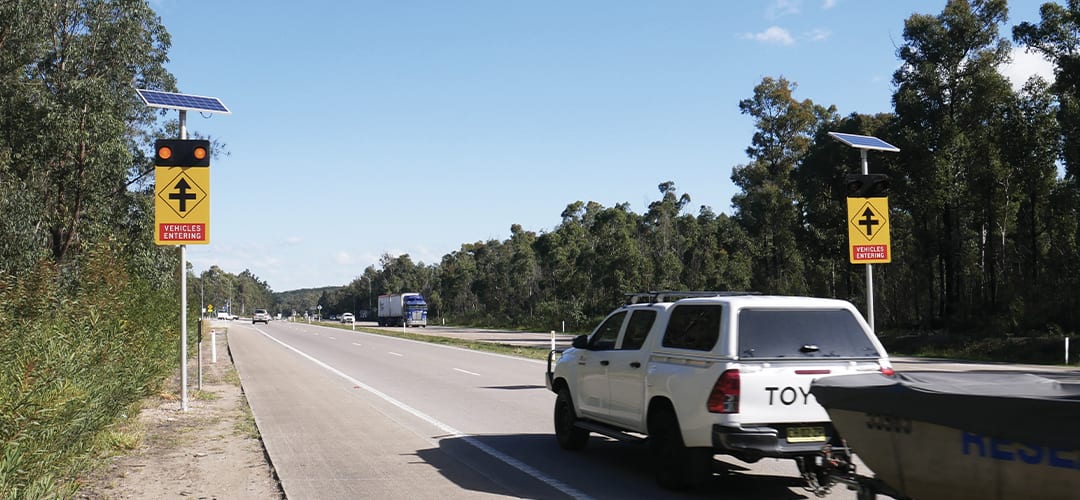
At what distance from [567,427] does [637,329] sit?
2011 millimetres

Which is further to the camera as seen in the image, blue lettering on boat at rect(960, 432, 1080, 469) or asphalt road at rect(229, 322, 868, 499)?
asphalt road at rect(229, 322, 868, 499)

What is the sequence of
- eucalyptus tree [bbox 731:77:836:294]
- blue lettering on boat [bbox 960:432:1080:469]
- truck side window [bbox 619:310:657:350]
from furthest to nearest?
eucalyptus tree [bbox 731:77:836:294], truck side window [bbox 619:310:657:350], blue lettering on boat [bbox 960:432:1080:469]

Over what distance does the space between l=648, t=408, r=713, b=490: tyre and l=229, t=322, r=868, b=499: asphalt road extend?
0.60 feet

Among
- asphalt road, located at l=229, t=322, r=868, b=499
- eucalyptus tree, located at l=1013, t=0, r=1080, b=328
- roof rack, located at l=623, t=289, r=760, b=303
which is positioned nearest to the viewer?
asphalt road, located at l=229, t=322, r=868, b=499

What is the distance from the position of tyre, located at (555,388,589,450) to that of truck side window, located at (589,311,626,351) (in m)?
0.86

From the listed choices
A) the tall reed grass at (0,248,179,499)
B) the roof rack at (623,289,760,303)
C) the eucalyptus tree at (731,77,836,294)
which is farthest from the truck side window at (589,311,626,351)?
the eucalyptus tree at (731,77,836,294)

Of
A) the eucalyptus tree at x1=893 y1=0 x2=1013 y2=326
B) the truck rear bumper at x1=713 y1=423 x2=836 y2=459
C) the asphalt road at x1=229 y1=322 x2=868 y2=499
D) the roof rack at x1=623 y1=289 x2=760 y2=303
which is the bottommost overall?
the asphalt road at x1=229 y1=322 x2=868 y2=499

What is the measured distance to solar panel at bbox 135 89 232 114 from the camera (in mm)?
15164

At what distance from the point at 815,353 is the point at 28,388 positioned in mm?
6432

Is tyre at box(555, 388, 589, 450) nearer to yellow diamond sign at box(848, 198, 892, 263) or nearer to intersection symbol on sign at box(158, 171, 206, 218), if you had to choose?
yellow diamond sign at box(848, 198, 892, 263)

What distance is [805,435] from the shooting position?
7715mm

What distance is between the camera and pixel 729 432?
7.52 meters

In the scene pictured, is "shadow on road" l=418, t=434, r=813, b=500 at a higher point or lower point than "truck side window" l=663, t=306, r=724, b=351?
lower

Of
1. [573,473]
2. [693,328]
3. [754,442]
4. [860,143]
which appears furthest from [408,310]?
[754,442]
